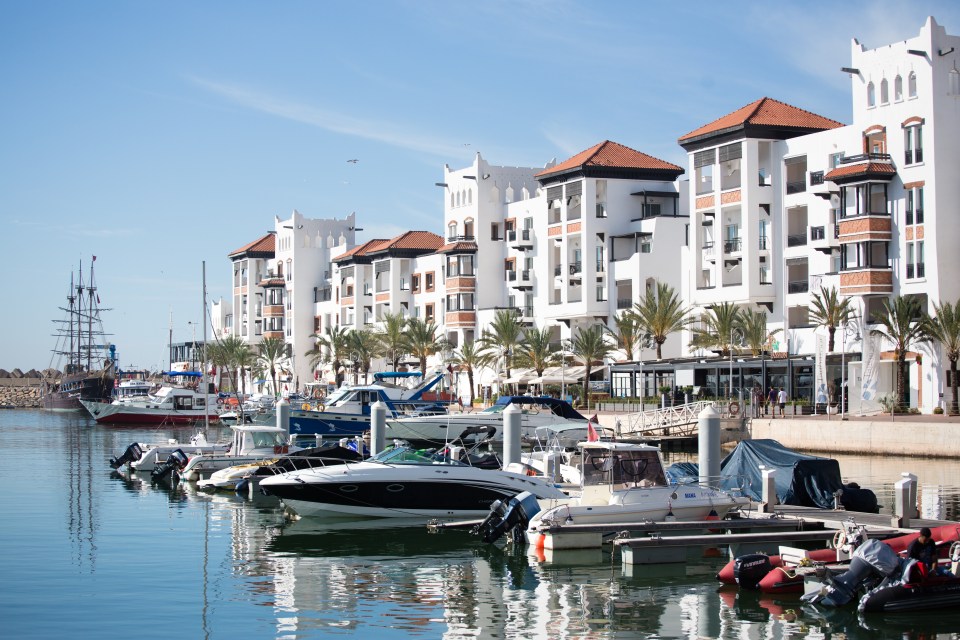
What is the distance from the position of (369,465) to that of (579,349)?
47.7 m

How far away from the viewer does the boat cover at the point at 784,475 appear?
30.5 metres

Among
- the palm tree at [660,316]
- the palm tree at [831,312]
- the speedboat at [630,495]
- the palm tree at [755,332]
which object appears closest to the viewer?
the speedboat at [630,495]

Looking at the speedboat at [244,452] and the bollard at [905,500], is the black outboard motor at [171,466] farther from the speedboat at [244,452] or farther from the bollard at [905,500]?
the bollard at [905,500]

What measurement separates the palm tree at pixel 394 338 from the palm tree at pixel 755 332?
1567 inches

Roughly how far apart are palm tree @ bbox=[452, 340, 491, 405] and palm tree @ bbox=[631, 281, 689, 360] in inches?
702

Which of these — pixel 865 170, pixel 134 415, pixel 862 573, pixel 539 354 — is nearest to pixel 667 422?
pixel 865 170

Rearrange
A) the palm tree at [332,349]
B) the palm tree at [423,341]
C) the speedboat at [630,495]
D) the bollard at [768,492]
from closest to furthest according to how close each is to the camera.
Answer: the speedboat at [630,495]
the bollard at [768,492]
the palm tree at [423,341]
the palm tree at [332,349]

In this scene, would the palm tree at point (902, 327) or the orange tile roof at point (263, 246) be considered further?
the orange tile roof at point (263, 246)

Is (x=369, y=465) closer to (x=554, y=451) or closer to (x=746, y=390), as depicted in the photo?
(x=554, y=451)

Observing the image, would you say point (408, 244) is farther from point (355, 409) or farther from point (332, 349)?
point (355, 409)

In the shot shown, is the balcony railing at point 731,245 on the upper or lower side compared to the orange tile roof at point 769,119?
lower

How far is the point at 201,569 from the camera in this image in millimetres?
26531

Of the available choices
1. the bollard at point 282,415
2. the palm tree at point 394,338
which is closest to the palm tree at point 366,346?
the palm tree at point 394,338

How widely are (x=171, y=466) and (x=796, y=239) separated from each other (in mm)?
39891
